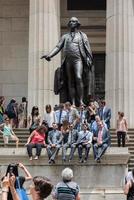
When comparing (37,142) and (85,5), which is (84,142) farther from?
(85,5)

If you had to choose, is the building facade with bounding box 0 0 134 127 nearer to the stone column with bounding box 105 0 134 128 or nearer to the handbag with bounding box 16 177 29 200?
the stone column with bounding box 105 0 134 128

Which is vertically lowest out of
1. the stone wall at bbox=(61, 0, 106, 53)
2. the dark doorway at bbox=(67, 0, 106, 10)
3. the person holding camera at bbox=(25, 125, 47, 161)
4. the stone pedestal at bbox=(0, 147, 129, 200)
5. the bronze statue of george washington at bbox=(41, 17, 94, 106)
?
the stone pedestal at bbox=(0, 147, 129, 200)

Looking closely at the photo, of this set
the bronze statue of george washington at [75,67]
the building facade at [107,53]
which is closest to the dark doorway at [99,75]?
the building facade at [107,53]

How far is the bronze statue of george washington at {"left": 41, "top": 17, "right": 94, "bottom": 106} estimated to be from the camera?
23047mm

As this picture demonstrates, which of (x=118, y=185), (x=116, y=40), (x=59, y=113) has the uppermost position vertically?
(x=116, y=40)

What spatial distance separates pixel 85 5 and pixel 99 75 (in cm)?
373

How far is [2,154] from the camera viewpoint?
65.7 ft

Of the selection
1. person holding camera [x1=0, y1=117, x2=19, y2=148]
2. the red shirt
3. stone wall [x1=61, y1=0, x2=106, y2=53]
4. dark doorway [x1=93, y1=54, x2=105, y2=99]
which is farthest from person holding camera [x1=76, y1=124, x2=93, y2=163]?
stone wall [x1=61, y1=0, x2=106, y2=53]

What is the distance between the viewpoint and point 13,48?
36844mm

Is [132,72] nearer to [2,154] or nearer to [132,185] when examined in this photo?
[2,154]

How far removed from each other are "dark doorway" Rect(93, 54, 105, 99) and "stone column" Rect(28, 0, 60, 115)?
573 cm

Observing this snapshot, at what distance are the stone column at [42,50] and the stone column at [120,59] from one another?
2.27 meters

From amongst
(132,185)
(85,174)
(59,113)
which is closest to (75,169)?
(85,174)

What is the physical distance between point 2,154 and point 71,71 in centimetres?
445
